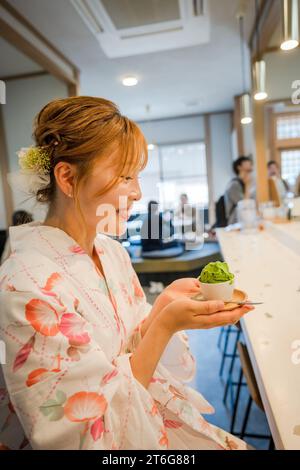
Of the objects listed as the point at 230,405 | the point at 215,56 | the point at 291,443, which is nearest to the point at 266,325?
the point at 291,443

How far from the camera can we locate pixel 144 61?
5.45 feet

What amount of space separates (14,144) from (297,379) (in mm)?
774

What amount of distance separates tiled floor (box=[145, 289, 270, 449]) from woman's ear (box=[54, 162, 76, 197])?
3.17 feet

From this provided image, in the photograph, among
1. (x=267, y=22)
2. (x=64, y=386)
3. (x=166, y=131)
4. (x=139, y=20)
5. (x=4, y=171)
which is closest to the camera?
(x=64, y=386)

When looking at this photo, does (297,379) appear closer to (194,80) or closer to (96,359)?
(96,359)

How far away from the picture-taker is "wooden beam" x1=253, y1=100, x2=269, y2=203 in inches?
121

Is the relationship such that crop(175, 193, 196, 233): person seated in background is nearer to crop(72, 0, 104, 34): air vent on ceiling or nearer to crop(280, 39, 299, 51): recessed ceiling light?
crop(280, 39, 299, 51): recessed ceiling light

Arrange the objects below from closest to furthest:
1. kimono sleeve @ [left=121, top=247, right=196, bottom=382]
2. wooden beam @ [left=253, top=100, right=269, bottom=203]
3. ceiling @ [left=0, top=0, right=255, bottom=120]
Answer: kimono sleeve @ [left=121, top=247, right=196, bottom=382], ceiling @ [left=0, top=0, right=255, bottom=120], wooden beam @ [left=253, top=100, right=269, bottom=203]

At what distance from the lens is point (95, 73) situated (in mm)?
1213

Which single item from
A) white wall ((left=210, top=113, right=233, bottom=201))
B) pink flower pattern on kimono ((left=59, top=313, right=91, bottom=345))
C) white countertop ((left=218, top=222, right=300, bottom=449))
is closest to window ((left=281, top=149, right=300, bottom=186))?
white countertop ((left=218, top=222, right=300, bottom=449))

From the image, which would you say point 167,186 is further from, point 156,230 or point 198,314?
point 198,314

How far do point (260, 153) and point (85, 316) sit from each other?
10.0ft

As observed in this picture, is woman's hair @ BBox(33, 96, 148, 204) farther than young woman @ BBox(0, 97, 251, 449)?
Yes

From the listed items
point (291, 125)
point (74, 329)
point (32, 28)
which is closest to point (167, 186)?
point (74, 329)
